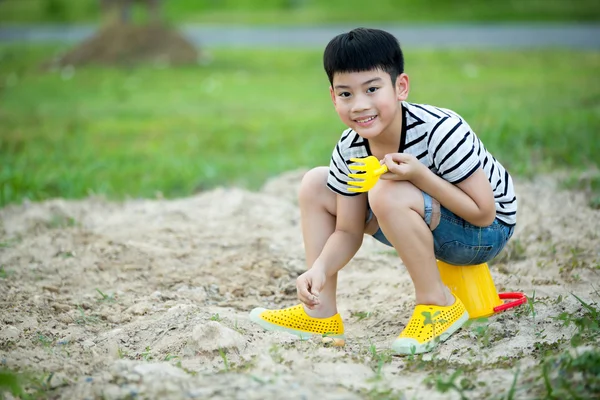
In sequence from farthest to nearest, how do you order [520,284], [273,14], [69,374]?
[273,14] < [520,284] < [69,374]

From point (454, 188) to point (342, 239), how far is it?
0.43 m

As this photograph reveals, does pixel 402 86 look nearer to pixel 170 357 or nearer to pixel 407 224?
pixel 407 224

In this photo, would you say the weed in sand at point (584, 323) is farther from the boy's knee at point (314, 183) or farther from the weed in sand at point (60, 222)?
the weed in sand at point (60, 222)

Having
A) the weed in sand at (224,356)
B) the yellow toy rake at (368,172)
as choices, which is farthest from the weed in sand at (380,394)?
the yellow toy rake at (368,172)

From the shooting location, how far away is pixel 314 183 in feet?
9.05

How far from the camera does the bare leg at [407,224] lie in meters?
2.52

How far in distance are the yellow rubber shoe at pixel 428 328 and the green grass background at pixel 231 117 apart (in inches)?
88.3

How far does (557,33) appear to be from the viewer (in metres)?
11.6

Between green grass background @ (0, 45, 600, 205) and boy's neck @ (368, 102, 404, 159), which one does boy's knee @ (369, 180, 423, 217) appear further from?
green grass background @ (0, 45, 600, 205)

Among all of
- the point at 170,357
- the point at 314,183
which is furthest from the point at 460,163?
the point at 170,357

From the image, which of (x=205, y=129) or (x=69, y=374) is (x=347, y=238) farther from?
(x=205, y=129)

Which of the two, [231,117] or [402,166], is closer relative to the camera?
[402,166]

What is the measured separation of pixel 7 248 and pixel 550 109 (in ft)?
14.4

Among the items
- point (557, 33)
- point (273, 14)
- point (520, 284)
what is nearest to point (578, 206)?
point (520, 284)
